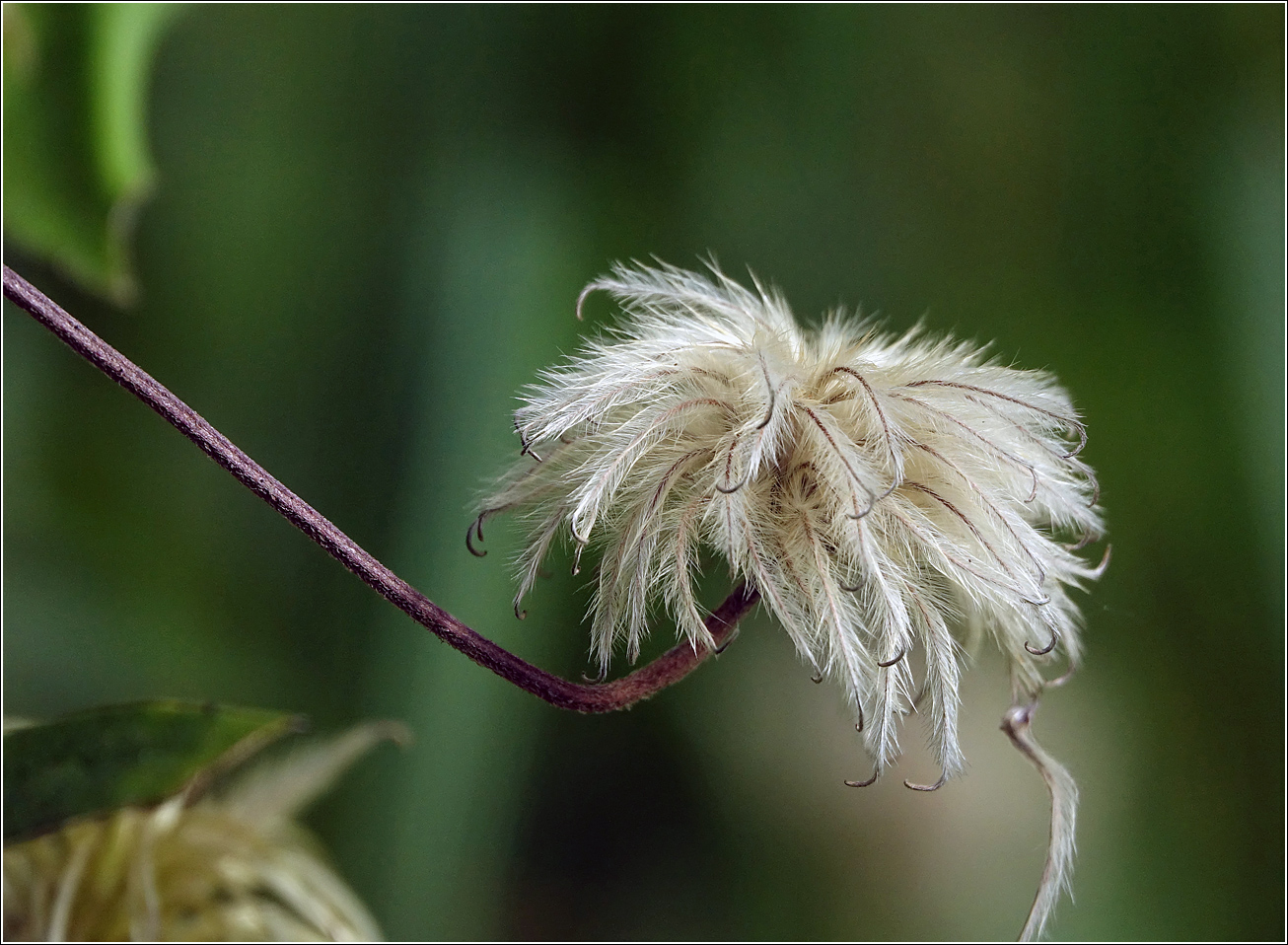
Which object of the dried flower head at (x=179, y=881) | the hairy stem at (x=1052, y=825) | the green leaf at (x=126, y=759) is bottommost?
the dried flower head at (x=179, y=881)

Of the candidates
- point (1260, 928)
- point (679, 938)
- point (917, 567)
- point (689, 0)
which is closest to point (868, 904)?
point (679, 938)

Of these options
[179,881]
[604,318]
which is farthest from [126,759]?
[604,318]

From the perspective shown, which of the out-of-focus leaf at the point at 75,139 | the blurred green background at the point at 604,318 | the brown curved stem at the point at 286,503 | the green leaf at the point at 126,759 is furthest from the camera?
the blurred green background at the point at 604,318

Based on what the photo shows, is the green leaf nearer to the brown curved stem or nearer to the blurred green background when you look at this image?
the brown curved stem

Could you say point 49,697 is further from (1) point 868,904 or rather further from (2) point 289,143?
(1) point 868,904

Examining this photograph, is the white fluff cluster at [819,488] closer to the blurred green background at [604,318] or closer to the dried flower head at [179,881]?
the dried flower head at [179,881]

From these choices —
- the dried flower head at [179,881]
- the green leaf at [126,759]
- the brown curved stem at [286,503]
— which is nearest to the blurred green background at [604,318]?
the dried flower head at [179,881]
